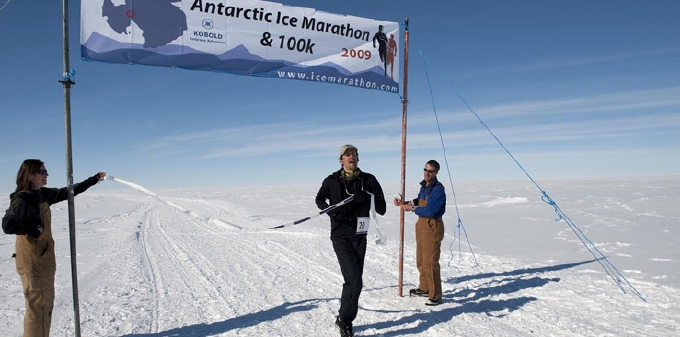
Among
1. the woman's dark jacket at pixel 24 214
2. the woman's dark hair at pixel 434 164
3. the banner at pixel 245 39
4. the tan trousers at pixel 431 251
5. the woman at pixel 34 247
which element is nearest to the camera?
the woman's dark jacket at pixel 24 214

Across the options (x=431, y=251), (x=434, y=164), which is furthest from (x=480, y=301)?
(x=434, y=164)

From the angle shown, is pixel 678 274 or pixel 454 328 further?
pixel 678 274

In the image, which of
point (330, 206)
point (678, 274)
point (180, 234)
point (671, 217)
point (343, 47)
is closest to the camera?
point (330, 206)

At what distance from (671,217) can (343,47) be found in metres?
16.2

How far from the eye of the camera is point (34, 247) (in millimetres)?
3293

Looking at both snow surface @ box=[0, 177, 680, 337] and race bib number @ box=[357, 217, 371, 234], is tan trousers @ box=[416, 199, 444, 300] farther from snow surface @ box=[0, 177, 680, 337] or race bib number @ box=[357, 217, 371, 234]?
race bib number @ box=[357, 217, 371, 234]

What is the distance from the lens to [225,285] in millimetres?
5863

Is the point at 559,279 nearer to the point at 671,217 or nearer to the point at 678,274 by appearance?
the point at 678,274

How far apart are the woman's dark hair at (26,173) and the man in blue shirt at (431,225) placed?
388cm

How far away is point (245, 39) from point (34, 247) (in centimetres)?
322

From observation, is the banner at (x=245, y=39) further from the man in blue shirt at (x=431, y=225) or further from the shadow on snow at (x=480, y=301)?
the shadow on snow at (x=480, y=301)

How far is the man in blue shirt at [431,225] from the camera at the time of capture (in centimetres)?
493

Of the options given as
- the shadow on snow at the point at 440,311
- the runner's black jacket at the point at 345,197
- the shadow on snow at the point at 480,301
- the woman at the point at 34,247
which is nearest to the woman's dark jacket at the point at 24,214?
the woman at the point at 34,247

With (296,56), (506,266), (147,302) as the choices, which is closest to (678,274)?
(506,266)
